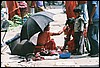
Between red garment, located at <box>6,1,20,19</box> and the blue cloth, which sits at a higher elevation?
the blue cloth

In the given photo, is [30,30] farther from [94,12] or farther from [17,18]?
[17,18]

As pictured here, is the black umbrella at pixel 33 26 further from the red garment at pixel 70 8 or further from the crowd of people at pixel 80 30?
the red garment at pixel 70 8

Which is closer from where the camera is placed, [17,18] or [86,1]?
[86,1]

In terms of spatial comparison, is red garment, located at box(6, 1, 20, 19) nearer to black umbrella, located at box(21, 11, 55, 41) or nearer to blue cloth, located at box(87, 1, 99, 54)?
black umbrella, located at box(21, 11, 55, 41)

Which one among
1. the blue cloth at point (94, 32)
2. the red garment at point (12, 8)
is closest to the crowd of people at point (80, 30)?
the blue cloth at point (94, 32)

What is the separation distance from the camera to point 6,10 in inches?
715

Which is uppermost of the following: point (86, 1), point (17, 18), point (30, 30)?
point (86, 1)

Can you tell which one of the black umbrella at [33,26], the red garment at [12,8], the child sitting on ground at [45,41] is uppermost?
the black umbrella at [33,26]

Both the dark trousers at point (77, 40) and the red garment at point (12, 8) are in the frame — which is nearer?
the dark trousers at point (77, 40)

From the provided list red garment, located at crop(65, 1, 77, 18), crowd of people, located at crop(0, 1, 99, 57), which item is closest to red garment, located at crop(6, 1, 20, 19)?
red garment, located at crop(65, 1, 77, 18)

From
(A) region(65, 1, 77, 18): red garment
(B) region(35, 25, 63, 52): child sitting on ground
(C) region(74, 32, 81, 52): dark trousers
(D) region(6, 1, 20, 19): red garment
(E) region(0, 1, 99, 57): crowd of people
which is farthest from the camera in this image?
(D) region(6, 1, 20, 19): red garment

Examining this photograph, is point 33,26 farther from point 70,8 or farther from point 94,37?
point 70,8

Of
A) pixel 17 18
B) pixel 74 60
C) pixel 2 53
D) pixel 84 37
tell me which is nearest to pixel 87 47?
pixel 84 37

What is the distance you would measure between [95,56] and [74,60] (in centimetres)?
63
